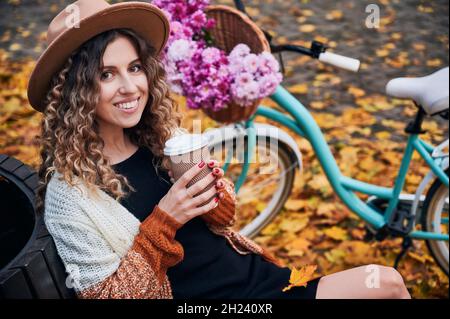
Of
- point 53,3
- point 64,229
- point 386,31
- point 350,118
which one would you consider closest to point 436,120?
point 350,118

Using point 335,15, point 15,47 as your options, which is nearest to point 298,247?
point 335,15

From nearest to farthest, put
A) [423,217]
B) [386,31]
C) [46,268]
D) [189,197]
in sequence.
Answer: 1. [46,268]
2. [189,197]
3. [423,217]
4. [386,31]

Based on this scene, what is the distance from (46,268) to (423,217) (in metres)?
1.93

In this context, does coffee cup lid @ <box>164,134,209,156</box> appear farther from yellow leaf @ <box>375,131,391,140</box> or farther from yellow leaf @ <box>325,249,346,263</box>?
yellow leaf @ <box>375,131,391,140</box>

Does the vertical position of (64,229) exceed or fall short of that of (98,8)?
it falls short

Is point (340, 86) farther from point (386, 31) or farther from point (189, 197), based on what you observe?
point (189, 197)

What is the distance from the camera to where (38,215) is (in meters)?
1.52

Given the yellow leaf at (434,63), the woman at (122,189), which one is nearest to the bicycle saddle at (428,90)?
the woman at (122,189)

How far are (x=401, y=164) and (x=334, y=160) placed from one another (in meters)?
0.34

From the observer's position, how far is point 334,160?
2473 millimetres

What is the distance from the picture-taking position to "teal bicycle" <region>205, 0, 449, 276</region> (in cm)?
219

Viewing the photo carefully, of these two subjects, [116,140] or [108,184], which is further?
[116,140]

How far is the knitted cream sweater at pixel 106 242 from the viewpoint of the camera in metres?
1.43

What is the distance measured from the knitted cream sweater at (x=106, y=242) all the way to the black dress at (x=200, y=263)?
122mm
